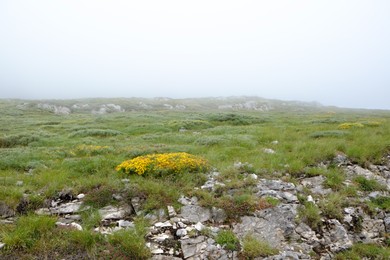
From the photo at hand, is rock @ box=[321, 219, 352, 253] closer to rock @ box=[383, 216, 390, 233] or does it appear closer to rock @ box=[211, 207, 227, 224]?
rock @ box=[383, 216, 390, 233]

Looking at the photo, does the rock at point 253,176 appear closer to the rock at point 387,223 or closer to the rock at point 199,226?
the rock at point 199,226

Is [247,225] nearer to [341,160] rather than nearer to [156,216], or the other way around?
[156,216]

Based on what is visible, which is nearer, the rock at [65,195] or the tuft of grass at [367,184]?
the rock at [65,195]

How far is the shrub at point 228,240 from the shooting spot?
662cm

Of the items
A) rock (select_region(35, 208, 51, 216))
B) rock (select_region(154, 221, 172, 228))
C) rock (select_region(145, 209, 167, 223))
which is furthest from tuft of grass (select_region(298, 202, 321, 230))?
rock (select_region(35, 208, 51, 216))

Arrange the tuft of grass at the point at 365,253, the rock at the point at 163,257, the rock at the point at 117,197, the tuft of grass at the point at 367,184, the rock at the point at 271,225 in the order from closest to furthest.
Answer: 1. the rock at the point at 163,257
2. the tuft of grass at the point at 365,253
3. the rock at the point at 271,225
4. the rock at the point at 117,197
5. the tuft of grass at the point at 367,184

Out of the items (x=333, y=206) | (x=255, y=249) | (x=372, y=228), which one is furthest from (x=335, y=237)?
(x=255, y=249)

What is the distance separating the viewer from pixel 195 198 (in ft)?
28.2

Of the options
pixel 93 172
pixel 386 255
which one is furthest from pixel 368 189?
pixel 93 172

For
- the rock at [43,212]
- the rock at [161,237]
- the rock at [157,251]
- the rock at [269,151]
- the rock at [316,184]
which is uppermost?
the rock at [269,151]

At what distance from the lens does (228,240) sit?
6801mm

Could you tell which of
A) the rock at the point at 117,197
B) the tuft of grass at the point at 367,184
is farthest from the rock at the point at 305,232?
the rock at the point at 117,197

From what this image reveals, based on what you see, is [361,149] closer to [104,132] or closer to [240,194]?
[240,194]

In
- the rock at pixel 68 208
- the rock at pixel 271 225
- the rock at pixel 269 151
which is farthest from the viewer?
the rock at pixel 269 151
